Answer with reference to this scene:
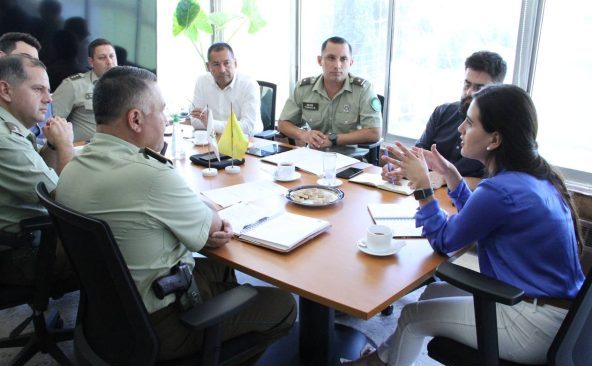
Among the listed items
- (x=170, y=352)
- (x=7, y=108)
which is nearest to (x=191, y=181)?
(x=7, y=108)

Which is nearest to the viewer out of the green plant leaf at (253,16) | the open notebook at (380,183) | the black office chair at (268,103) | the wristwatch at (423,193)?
the wristwatch at (423,193)

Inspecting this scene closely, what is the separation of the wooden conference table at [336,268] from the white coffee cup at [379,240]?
31mm

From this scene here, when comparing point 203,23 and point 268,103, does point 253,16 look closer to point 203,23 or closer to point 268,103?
point 203,23

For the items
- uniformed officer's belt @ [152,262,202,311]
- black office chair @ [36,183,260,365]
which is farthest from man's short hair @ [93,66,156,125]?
uniformed officer's belt @ [152,262,202,311]

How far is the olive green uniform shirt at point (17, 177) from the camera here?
178cm

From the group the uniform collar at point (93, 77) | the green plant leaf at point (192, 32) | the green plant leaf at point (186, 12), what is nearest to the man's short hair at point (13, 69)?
the uniform collar at point (93, 77)

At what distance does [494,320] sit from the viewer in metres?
1.24

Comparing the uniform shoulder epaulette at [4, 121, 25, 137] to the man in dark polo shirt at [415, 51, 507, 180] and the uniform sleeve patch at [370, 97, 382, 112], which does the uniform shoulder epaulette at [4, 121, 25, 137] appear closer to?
the man in dark polo shirt at [415, 51, 507, 180]

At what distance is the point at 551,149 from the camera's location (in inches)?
126

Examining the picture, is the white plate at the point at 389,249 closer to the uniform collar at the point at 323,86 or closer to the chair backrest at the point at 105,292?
the chair backrest at the point at 105,292

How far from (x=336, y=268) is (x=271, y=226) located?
34 cm

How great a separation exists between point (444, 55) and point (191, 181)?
7.70 ft

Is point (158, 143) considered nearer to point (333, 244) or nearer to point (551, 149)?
point (333, 244)

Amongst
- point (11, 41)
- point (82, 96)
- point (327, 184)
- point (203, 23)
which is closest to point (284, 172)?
point (327, 184)
